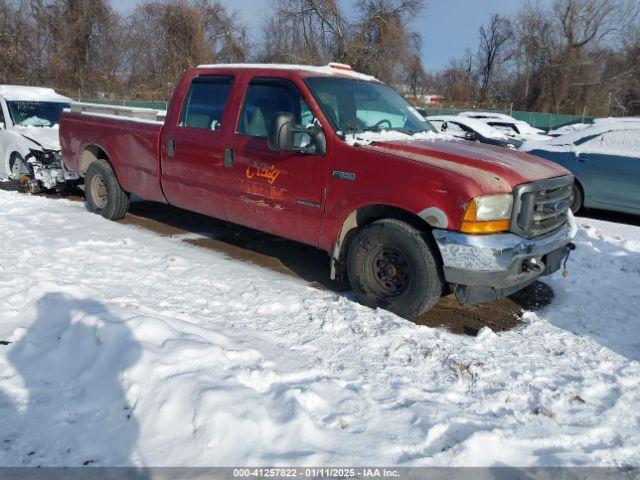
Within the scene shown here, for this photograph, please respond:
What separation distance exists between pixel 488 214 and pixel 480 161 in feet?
1.65

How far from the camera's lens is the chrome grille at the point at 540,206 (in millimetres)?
3920

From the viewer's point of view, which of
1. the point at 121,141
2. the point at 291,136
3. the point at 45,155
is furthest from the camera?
the point at 45,155

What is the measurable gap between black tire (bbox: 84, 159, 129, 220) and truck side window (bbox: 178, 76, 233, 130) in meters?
1.63

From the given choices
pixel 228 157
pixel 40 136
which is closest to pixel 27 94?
pixel 40 136

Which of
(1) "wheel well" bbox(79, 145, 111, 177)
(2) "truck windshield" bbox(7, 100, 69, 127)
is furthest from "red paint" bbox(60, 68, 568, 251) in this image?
(2) "truck windshield" bbox(7, 100, 69, 127)

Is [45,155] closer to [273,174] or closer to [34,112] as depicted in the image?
[34,112]

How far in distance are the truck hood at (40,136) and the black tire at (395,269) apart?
21.6 ft

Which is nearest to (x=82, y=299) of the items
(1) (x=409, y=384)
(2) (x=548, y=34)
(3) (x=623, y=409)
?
(1) (x=409, y=384)

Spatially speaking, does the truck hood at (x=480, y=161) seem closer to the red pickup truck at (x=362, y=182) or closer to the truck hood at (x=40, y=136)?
the red pickup truck at (x=362, y=182)

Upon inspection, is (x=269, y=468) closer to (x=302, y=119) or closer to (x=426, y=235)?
(x=426, y=235)

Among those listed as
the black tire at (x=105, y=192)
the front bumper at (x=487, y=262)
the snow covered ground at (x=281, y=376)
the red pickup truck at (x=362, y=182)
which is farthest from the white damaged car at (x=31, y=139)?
the front bumper at (x=487, y=262)

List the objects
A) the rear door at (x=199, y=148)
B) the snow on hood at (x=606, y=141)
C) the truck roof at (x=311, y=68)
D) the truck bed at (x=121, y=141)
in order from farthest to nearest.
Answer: the snow on hood at (x=606, y=141)
the truck bed at (x=121, y=141)
the rear door at (x=199, y=148)
the truck roof at (x=311, y=68)

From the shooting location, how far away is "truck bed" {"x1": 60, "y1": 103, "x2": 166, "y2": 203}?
6094 millimetres

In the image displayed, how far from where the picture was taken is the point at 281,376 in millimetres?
3193
